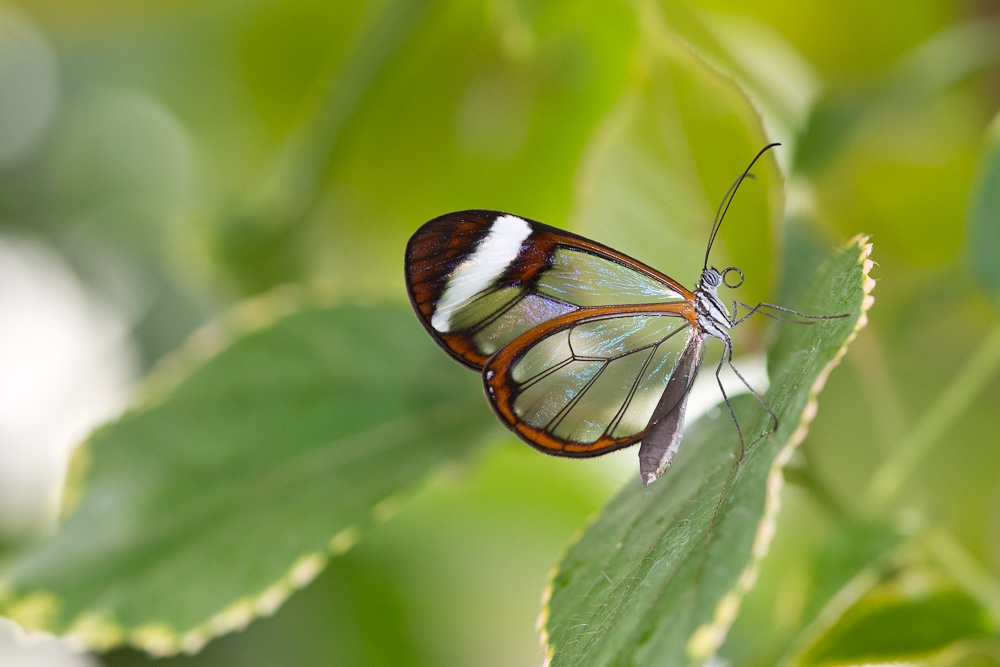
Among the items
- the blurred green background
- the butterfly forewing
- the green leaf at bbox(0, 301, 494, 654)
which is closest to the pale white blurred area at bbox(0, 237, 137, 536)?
the blurred green background

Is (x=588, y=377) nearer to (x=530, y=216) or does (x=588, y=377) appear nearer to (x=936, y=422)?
(x=936, y=422)

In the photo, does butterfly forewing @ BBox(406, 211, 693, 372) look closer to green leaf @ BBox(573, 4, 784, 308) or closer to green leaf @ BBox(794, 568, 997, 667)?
green leaf @ BBox(573, 4, 784, 308)

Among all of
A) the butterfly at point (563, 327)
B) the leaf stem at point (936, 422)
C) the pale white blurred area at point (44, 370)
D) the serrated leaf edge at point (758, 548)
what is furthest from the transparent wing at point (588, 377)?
the pale white blurred area at point (44, 370)

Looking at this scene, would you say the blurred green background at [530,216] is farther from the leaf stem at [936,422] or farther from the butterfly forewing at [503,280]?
the butterfly forewing at [503,280]

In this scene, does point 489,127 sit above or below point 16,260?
below

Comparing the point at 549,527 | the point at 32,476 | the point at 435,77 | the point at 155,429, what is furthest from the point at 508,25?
the point at 32,476

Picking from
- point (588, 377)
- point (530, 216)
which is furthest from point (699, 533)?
point (530, 216)

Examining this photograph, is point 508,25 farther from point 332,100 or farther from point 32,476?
point 32,476
